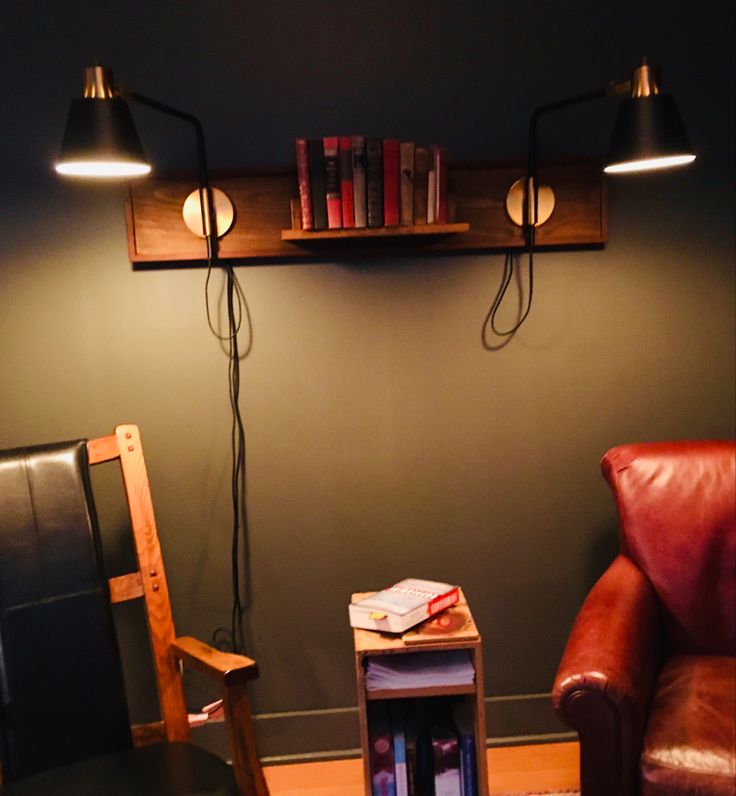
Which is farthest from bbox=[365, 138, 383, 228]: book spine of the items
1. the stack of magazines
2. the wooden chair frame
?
the stack of magazines

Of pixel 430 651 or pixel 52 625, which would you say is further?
pixel 430 651

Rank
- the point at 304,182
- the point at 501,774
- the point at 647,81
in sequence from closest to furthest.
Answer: the point at 647,81, the point at 304,182, the point at 501,774

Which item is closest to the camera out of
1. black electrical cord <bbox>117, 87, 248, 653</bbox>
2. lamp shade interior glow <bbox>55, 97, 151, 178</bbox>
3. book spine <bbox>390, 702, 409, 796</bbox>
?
lamp shade interior glow <bbox>55, 97, 151, 178</bbox>

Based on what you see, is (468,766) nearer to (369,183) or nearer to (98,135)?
(369,183)

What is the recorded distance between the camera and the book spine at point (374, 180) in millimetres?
1906

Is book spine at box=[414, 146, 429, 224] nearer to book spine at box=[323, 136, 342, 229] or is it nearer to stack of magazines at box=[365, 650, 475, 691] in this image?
book spine at box=[323, 136, 342, 229]

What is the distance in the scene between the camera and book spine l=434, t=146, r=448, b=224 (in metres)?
1.92

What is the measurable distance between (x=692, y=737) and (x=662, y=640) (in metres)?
0.41

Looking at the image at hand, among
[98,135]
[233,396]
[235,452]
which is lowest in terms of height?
[235,452]

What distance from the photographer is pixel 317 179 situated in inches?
76.5

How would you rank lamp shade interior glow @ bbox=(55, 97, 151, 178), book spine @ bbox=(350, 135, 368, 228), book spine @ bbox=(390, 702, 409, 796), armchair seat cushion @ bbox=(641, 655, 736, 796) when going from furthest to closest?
1. book spine @ bbox=(350, 135, 368, 228)
2. book spine @ bbox=(390, 702, 409, 796)
3. lamp shade interior glow @ bbox=(55, 97, 151, 178)
4. armchair seat cushion @ bbox=(641, 655, 736, 796)

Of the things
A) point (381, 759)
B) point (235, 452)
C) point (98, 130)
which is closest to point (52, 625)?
point (235, 452)

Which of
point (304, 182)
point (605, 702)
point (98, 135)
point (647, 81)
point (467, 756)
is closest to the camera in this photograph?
point (605, 702)

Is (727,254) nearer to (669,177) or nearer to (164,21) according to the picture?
(669,177)
